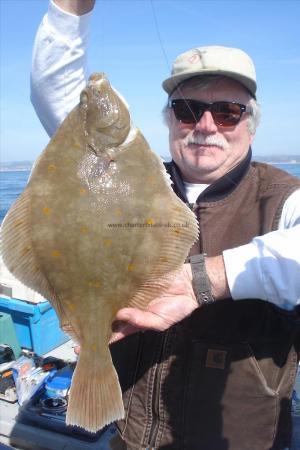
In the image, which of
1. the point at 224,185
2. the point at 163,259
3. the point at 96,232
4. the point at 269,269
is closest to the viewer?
the point at 96,232

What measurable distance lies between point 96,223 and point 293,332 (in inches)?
57.9

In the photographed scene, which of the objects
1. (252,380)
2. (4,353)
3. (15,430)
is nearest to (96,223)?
(252,380)

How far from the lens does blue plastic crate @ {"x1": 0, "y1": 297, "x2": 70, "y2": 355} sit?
17.6 ft

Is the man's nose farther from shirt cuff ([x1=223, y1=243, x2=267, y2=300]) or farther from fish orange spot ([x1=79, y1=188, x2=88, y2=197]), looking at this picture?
fish orange spot ([x1=79, y1=188, x2=88, y2=197])

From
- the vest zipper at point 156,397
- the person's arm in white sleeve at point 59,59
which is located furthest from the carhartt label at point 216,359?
the person's arm in white sleeve at point 59,59

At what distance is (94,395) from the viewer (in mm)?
2150

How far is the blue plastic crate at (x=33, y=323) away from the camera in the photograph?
5.37m

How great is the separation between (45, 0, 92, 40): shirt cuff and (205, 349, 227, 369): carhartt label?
7.11ft

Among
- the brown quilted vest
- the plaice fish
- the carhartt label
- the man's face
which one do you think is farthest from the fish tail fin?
the man's face

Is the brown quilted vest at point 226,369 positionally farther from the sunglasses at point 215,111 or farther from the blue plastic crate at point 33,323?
the blue plastic crate at point 33,323

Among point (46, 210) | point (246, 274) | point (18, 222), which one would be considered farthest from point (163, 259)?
point (18, 222)

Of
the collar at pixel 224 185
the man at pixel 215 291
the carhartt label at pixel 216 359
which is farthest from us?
the collar at pixel 224 185

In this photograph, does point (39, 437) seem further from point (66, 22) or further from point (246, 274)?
point (66, 22)

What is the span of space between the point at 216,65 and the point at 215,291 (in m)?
1.51
